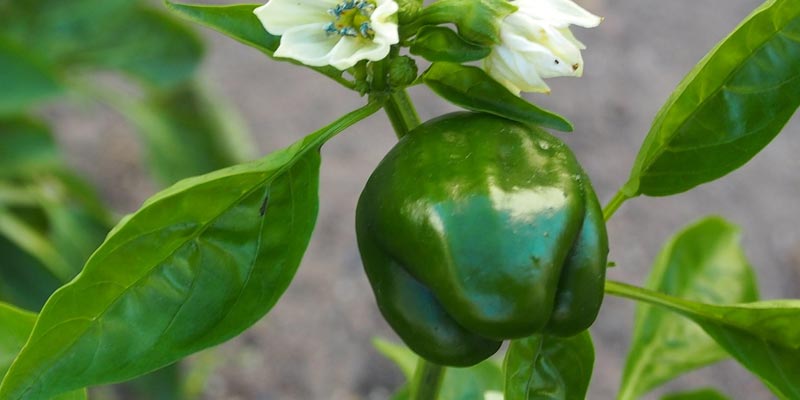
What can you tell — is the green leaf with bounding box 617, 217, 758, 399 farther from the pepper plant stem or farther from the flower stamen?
the flower stamen

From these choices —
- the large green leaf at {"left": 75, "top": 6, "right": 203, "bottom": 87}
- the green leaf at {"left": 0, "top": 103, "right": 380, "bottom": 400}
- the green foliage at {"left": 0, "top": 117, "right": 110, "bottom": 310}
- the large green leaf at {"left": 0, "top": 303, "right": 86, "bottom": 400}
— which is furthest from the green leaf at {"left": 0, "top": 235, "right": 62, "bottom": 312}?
the green leaf at {"left": 0, "top": 103, "right": 380, "bottom": 400}

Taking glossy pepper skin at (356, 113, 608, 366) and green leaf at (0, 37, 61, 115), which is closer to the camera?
glossy pepper skin at (356, 113, 608, 366)

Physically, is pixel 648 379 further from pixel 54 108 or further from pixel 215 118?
pixel 54 108

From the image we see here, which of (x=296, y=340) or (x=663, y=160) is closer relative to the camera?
(x=663, y=160)

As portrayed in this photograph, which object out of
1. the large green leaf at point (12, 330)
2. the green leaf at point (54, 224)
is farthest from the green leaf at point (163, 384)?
the large green leaf at point (12, 330)

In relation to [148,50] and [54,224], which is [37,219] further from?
[148,50]

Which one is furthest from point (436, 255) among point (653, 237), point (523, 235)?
point (653, 237)
